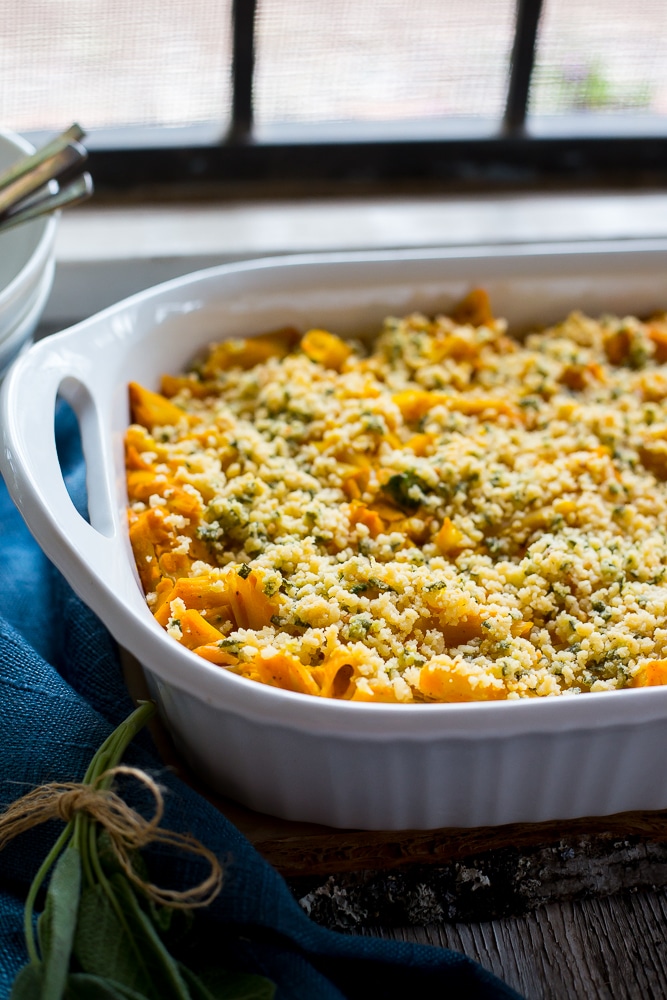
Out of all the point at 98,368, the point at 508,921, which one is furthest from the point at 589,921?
the point at 98,368

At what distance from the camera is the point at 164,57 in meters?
1.83

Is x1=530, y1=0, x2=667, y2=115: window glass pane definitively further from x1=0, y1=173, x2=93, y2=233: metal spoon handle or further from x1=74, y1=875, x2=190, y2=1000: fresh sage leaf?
x1=74, y1=875, x2=190, y2=1000: fresh sage leaf

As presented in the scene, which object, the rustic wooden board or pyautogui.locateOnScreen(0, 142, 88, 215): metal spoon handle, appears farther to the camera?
pyautogui.locateOnScreen(0, 142, 88, 215): metal spoon handle

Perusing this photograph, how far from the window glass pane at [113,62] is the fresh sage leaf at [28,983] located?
4.95 feet

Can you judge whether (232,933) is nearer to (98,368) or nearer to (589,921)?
(589,921)

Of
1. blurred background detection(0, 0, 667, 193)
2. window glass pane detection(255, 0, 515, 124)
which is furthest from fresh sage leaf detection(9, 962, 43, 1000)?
window glass pane detection(255, 0, 515, 124)

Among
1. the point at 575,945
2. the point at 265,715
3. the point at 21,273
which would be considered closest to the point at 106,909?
the point at 265,715

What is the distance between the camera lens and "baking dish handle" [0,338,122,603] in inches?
37.2

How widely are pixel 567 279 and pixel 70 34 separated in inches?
38.5

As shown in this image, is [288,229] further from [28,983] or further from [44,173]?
[28,983]

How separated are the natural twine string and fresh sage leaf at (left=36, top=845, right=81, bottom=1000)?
1.4 inches

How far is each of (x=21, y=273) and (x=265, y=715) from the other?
670mm

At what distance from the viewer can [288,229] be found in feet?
6.03

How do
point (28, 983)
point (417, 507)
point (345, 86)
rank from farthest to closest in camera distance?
1. point (345, 86)
2. point (417, 507)
3. point (28, 983)
